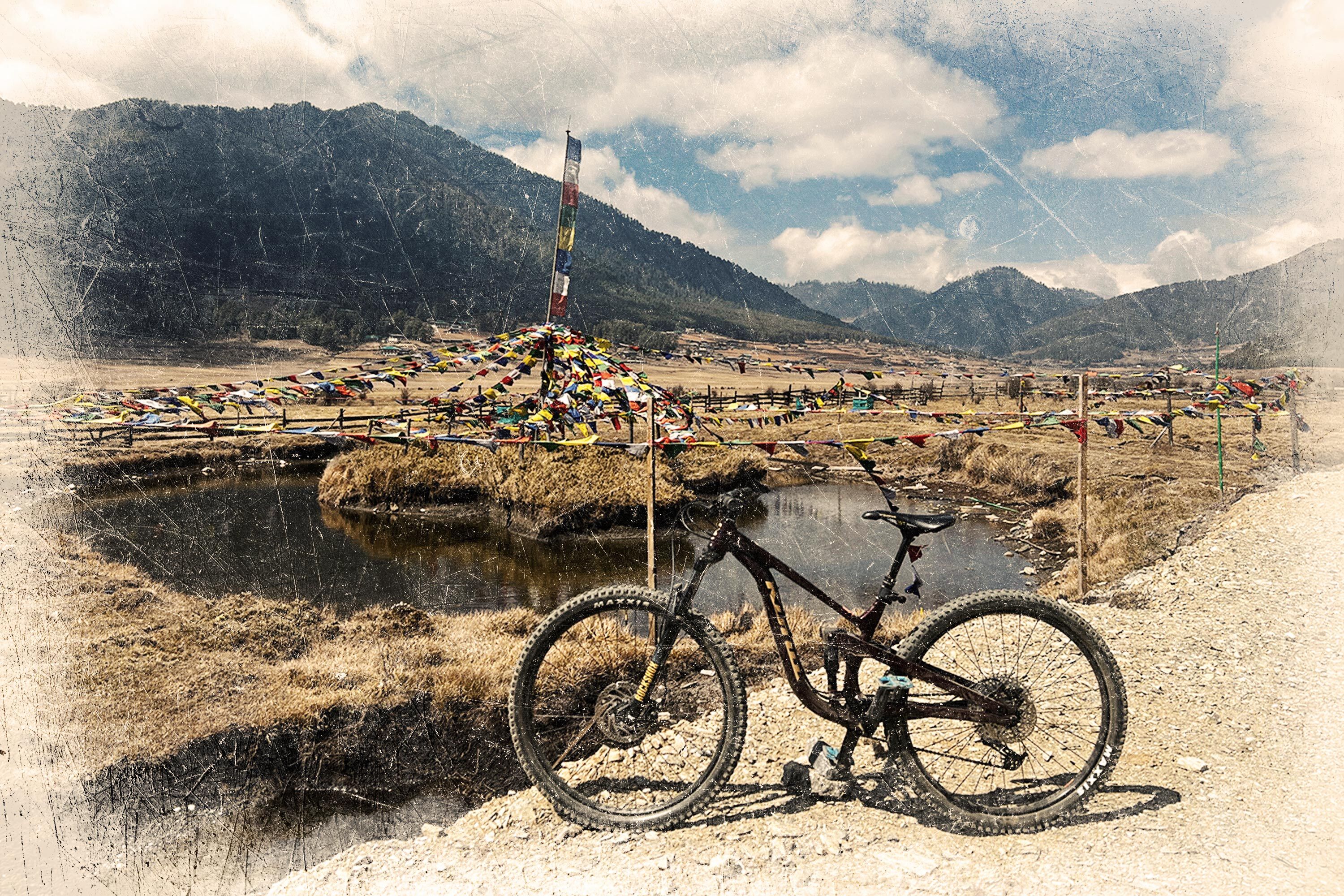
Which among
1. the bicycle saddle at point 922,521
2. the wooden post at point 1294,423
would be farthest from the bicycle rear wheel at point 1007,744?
the wooden post at point 1294,423

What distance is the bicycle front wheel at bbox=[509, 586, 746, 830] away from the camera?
377 centimetres

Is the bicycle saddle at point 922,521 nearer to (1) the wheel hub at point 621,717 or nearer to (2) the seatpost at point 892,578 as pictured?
(2) the seatpost at point 892,578

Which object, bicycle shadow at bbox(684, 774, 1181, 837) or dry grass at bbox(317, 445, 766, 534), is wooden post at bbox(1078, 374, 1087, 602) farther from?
dry grass at bbox(317, 445, 766, 534)

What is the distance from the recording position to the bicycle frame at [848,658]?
3670 millimetres

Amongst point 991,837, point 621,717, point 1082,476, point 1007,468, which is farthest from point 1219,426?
point 621,717

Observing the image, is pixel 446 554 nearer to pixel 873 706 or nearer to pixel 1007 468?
pixel 873 706

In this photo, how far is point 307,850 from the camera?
15.0 feet

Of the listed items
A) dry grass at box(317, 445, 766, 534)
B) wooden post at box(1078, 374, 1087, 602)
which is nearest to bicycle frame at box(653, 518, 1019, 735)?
wooden post at box(1078, 374, 1087, 602)

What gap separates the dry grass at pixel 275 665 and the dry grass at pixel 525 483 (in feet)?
26.5

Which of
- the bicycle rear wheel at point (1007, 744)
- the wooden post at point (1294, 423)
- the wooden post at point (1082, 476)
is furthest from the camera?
the wooden post at point (1294, 423)

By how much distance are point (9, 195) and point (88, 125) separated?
19080 centimetres

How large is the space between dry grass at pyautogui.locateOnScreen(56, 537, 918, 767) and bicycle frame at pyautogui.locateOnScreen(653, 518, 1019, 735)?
2.66 metres

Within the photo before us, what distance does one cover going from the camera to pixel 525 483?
17.8 meters

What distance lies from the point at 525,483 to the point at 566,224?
712 centimetres
